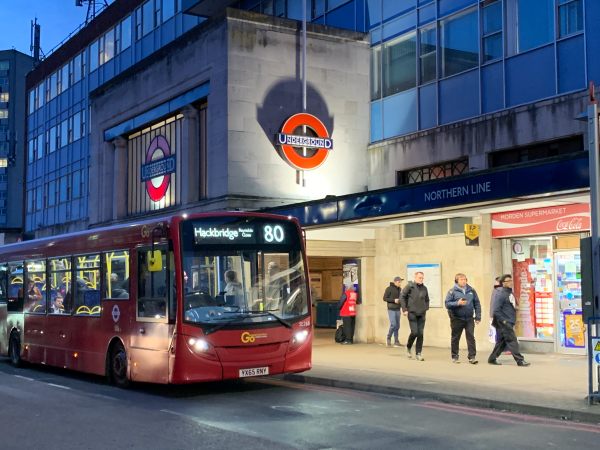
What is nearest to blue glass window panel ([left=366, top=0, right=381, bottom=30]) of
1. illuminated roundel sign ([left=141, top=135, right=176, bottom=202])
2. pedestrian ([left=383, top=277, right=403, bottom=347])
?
illuminated roundel sign ([left=141, top=135, right=176, bottom=202])

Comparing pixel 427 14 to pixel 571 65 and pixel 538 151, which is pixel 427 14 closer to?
pixel 571 65

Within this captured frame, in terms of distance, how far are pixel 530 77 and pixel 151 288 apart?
10.5 m

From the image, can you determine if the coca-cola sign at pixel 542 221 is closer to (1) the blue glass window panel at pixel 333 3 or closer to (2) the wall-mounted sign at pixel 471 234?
(2) the wall-mounted sign at pixel 471 234

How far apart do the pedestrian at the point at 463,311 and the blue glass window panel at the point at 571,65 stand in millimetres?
5091

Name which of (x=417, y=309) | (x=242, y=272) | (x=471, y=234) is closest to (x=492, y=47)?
(x=471, y=234)

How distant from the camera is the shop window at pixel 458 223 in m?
18.7

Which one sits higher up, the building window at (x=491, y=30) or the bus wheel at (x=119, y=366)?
the building window at (x=491, y=30)

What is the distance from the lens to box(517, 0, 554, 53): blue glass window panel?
17781mm

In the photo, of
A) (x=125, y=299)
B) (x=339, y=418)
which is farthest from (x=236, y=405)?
(x=125, y=299)

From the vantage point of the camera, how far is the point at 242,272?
12219 mm

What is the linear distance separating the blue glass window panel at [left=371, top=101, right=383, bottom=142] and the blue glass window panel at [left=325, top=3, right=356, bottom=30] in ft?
8.81

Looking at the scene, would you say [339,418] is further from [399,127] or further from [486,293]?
[399,127]

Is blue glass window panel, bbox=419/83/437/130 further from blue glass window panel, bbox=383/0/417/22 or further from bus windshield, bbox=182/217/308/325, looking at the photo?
bus windshield, bbox=182/217/308/325

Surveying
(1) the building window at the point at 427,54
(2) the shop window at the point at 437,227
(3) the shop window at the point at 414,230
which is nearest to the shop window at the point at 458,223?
(2) the shop window at the point at 437,227
